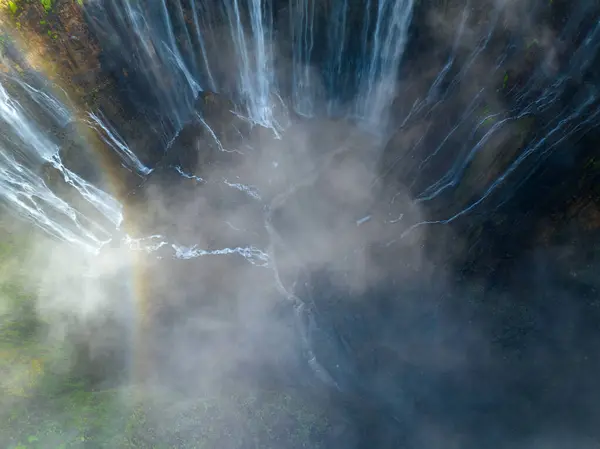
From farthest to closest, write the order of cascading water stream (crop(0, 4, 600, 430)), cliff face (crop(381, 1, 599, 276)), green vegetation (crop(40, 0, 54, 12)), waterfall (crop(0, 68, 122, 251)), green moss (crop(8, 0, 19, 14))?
1. waterfall (crop(0, 68, 122, 251))
2. green vegetation (crop(40, 0, 54, 12))
3. green moss (crop(8, 0, 19, 14))
4. cascading water stream (crop(0, 4, 600, 430))
5. cliff face (crop(381, 1, 599, 276))

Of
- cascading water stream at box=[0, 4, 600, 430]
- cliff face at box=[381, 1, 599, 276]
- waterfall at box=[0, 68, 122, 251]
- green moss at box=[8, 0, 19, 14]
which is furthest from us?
waterfall at box=[0, 68, 122, 251]

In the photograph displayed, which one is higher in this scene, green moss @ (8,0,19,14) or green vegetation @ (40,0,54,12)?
green vegetation @ (40,0,54,12)

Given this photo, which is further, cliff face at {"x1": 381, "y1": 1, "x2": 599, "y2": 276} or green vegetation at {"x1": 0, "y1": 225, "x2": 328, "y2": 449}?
green vegetation at {"x1": 0, "y1": 225, "x2": 328, "y2": 449}

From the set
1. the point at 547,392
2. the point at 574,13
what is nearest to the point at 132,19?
the point at 574,13

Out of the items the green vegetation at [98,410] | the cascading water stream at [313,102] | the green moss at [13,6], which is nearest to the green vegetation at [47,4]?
the green moss at [13,6]

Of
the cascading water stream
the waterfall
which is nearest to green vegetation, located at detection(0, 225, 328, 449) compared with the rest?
the waterfall

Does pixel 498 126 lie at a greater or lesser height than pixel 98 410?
greater

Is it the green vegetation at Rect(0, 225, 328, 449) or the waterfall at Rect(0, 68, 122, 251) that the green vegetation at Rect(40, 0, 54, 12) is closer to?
the waterfall at Rect(0, 68, 122, 251)

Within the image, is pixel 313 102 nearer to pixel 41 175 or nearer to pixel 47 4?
pixel 47 4

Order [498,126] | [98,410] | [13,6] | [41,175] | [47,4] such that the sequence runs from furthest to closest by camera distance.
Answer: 1. [41,175]
2. [98,410]
3. [47,4]
4. [13,6]
5. [498,126]

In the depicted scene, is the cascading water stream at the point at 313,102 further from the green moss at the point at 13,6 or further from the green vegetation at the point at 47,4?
the green moss at the point at 13,6

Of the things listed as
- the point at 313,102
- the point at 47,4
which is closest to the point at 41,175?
the point at 47,4

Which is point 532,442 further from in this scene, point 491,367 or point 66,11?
point 66,11
